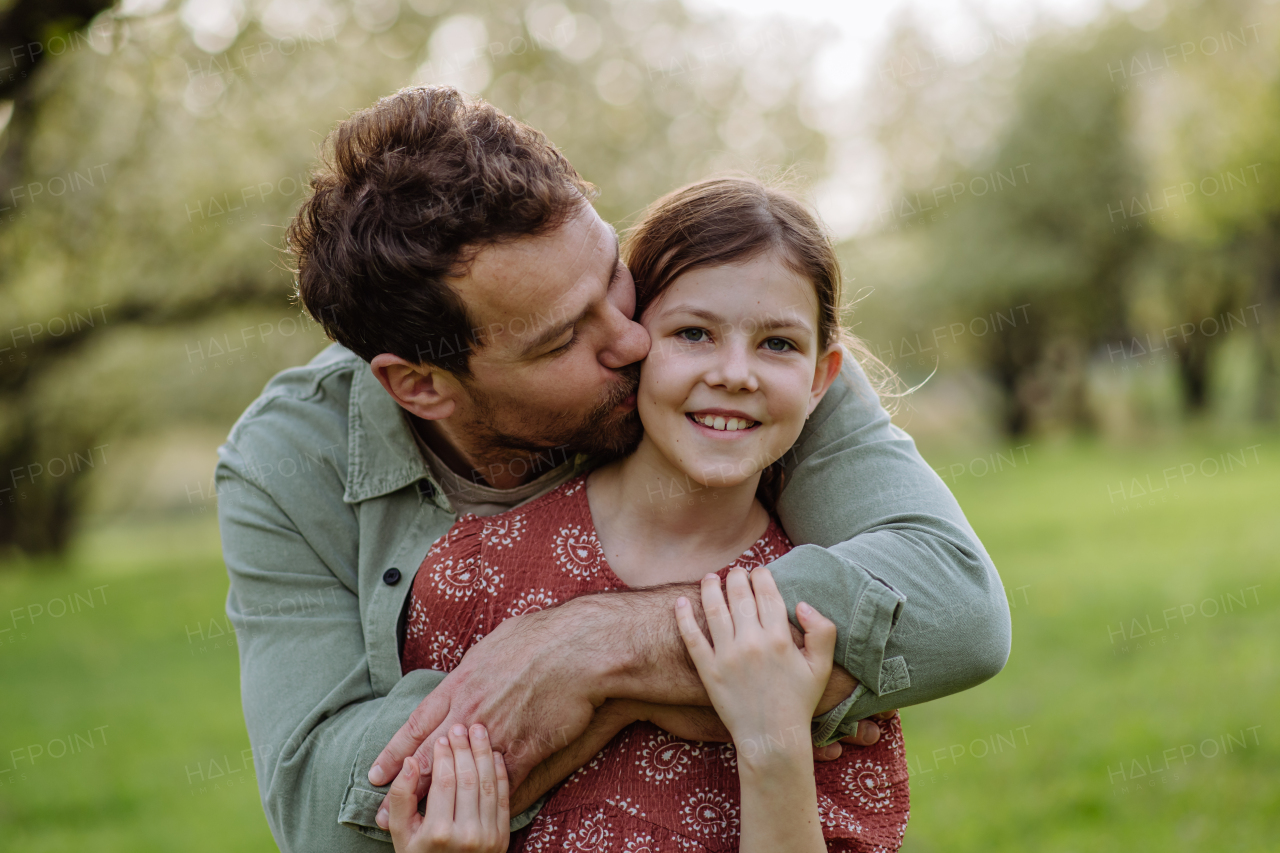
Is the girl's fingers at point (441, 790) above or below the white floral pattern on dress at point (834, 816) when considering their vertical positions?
above

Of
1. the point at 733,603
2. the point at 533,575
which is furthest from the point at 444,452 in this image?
the point at 733,603

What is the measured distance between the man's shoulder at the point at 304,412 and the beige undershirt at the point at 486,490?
24cm

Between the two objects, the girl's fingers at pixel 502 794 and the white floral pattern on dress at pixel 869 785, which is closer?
the girl's fingers at pixel 502 794

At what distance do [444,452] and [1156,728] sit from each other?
497cm

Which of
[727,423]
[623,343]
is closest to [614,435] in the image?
[623,343]

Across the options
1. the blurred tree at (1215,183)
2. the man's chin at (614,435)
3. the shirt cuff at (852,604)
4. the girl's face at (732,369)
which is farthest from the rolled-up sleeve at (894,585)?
the blurred tree at (1215,183)

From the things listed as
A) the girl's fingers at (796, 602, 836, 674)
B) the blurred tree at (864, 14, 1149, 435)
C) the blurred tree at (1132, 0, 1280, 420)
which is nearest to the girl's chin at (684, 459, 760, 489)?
the girl's fingers at (796, 602, 836, 674)

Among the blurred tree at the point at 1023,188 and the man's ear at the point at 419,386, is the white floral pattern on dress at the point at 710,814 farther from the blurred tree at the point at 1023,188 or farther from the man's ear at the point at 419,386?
the blurred tree at the point at 1023,188

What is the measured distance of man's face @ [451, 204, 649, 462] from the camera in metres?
2.56

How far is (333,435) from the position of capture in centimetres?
282

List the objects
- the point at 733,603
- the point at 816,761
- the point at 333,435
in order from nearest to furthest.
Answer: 1. the point at 733,603
2. the point at 816,761
3. the point at 333,435

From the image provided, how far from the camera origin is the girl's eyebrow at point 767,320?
2.42m

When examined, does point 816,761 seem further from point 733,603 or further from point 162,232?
point 162,232

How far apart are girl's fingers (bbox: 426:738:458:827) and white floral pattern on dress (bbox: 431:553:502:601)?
1.39 ft
